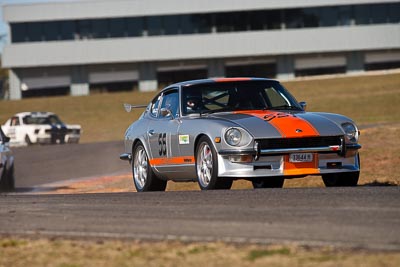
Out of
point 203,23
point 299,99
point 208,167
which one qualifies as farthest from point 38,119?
point 203,23

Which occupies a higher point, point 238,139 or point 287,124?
point 287,124

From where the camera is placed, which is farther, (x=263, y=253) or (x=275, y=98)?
(x=275, y=98)

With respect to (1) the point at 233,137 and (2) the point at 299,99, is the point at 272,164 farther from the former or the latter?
(2) the point at 299,99

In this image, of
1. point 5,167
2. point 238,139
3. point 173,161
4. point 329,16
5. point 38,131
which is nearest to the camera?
point 238,139

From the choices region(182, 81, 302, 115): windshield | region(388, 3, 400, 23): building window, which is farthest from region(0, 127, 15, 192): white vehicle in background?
region(388, 3, 400, 23): building window

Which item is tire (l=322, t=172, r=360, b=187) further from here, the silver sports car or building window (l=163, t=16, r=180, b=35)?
building window (l=163, t=16, r=180, b=35)

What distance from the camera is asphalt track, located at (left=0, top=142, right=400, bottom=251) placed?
7.68 meters

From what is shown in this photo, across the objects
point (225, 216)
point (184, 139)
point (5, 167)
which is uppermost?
point (184, 139)

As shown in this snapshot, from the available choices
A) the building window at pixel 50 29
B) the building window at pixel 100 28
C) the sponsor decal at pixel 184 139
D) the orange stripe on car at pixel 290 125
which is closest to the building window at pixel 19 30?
the building window at pixel 50 29

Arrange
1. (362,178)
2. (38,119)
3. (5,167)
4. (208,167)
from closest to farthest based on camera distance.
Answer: (208,167) → (362,178) → (5,167) → (38,119)

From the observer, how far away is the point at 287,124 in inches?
472

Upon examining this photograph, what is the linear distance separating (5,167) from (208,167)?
744 cm

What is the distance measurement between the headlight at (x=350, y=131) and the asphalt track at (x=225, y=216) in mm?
1571

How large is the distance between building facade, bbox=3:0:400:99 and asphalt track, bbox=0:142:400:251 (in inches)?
2424
